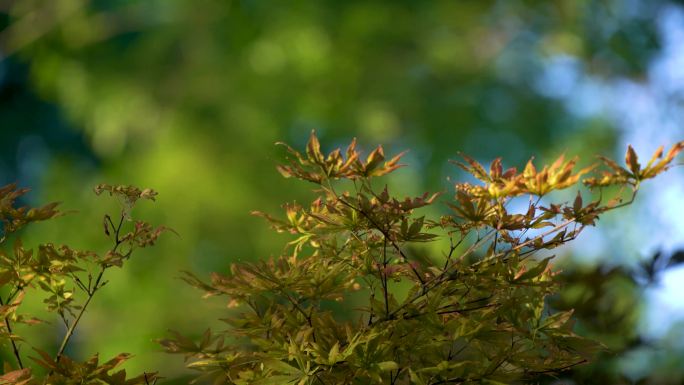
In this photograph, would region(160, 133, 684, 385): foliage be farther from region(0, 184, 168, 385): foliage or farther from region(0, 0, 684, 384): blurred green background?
region(0, 0, 684, 384): blurred green background

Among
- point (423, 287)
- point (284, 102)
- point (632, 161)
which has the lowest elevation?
point (423, 287)

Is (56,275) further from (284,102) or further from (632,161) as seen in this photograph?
(284,102)

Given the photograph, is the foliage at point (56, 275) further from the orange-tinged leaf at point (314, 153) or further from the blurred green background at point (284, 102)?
the blurred green background at point (284, 102)

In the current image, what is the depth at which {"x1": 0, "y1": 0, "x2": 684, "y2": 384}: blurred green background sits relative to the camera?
5.29 meters

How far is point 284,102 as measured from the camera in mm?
5336

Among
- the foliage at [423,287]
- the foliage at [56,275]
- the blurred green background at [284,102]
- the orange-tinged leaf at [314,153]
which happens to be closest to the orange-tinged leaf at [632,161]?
the foliage at [423,287]

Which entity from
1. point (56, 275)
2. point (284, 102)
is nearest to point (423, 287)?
A: point (56, 275)

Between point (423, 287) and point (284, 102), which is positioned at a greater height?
point (284, 102)

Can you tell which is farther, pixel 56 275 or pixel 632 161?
pixel 56 275

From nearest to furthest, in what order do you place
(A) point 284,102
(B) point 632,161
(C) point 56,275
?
(B) point 632,161 → (C) point 56,275 → (A) point 284,102

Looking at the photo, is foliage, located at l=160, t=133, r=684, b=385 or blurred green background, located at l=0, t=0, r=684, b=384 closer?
foliage, located at l=160, t=133, r=684, b=385

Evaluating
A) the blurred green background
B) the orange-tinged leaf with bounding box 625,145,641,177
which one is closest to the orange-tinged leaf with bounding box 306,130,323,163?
the orange-tinged leaf with bounding box 625,145,641,177

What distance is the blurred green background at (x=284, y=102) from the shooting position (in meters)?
5.29

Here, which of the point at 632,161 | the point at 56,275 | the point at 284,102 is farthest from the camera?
the point at 284,102
